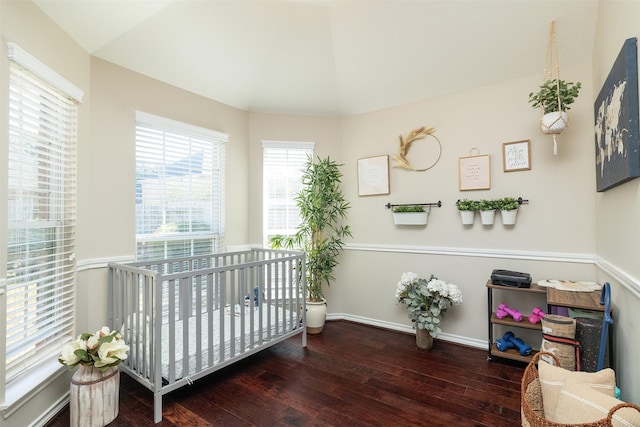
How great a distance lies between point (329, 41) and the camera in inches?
109

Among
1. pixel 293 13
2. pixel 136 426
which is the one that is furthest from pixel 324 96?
pixel 136 426

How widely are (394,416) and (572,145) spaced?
2392 mm

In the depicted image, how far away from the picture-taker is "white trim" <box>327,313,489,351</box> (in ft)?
9.27

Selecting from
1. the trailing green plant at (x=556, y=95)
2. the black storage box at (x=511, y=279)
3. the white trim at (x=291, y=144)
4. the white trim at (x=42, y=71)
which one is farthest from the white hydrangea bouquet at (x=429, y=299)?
the white trim at (x=42, y=71)

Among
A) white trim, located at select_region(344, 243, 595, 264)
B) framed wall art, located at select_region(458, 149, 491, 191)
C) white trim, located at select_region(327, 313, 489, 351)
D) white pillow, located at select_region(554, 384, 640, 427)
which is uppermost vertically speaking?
framed wall art, located at select_region(458, 149, 491, 191)

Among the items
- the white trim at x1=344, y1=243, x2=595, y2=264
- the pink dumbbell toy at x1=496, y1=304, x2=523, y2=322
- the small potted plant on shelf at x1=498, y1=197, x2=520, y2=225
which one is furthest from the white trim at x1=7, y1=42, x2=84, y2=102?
the pink dumbbell toy at x1=496, y1=304, x2=523, y2=322

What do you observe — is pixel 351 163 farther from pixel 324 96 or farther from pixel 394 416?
pixel 394 416

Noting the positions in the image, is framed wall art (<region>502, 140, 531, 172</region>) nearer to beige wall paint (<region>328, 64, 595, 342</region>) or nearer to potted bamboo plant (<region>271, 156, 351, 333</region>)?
beige wall paint (<region>328, 64, 595, 342</region>)

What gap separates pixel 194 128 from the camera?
293 cm

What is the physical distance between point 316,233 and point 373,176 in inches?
34.5

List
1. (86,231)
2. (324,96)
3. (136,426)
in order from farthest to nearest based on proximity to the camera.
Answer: (324,96) → (86,231) → (136,426)

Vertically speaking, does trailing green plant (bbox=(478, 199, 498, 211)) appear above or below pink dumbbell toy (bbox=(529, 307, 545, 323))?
above

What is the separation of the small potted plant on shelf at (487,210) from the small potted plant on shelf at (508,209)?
0.05m

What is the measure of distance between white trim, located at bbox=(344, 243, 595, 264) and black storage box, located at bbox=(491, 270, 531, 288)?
179 millimetres
